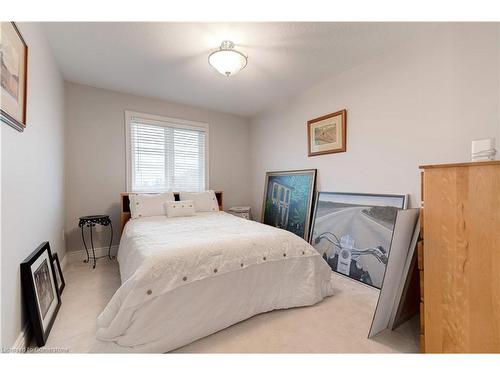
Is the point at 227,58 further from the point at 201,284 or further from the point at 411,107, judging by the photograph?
the point at 201,284

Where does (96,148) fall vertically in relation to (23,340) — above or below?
above

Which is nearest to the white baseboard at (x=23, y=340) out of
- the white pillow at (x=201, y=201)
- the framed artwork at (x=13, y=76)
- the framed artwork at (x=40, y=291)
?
the framed artwork at (x=40, y=291)

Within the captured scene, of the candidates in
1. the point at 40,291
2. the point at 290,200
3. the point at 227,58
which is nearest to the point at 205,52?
the point at 227,58

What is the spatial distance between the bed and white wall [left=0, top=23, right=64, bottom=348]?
1.69 feet

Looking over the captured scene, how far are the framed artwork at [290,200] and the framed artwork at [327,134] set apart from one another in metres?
0.35

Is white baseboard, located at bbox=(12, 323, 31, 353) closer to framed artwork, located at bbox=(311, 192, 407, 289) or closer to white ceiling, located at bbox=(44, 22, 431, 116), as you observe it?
white ceiling, located at bbox=(44, 22, 431, 116)

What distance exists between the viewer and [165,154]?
3.63 m

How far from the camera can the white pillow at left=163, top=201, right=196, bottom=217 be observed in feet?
9.74

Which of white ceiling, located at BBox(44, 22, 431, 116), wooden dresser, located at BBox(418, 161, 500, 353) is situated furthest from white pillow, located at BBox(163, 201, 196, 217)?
wooden dresser, located at BBox(418, 161, 500, 353)

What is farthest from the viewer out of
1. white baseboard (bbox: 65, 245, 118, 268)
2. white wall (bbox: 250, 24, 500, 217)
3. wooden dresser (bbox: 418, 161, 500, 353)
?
white baseboard (bbox: 65, 245, 118, 268)

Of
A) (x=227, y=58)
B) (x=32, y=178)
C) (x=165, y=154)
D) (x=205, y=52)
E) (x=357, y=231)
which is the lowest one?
(x=357, y=231)

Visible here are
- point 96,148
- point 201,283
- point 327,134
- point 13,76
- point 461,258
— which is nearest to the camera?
point 461,258

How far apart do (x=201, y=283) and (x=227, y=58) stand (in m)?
1.89
